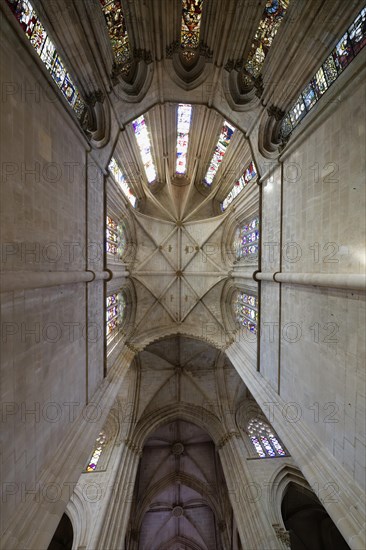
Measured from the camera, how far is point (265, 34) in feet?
21.4

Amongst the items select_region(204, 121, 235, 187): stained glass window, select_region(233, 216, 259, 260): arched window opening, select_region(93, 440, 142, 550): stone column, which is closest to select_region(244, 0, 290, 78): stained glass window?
select_region(204, 121, 235, 187): stained glass window

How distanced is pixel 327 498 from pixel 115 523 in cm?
745

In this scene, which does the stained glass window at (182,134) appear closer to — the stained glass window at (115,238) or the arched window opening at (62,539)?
the stained glass window at (115,238)

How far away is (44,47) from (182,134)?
8508mm

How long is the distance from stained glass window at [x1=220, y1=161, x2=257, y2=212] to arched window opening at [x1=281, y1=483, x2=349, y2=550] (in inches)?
549

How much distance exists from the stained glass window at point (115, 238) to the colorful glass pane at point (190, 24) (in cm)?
652

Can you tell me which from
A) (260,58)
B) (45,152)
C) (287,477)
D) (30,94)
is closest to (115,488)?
(287,477)

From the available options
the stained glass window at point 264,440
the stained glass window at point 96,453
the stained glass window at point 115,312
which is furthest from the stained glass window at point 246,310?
the stained glass window at point 96,453

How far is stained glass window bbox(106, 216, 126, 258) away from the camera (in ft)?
37.7

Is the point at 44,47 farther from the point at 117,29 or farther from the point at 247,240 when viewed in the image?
the point at 247,240

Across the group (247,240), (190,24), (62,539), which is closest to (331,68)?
(190,24)

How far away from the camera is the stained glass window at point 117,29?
6.10m

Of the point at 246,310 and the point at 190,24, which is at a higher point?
the point at 190,24

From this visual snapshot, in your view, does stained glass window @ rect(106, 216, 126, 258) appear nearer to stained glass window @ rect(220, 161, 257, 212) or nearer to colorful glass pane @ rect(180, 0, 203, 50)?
stained glass window @ rect(220, 161, 257, 212)
